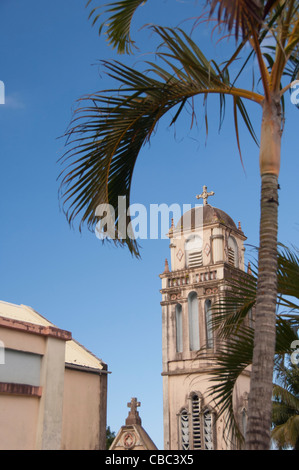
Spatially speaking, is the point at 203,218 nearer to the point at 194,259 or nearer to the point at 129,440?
the point at 194,259

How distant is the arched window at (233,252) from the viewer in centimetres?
4059

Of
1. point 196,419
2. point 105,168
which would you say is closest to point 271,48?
point 105,168

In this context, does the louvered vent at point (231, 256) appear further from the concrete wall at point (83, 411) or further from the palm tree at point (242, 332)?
the palm tree at point (242, 332)

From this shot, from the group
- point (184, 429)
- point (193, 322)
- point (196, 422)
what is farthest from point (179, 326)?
point (184, 429)

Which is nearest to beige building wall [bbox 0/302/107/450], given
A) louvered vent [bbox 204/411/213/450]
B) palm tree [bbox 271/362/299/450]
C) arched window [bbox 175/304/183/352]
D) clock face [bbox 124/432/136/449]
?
palm tree [bbox 271/362/299/450]

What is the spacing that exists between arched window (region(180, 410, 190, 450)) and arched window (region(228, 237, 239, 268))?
10566mm

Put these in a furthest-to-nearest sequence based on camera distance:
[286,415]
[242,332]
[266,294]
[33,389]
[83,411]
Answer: [286,415]
[83,411]
[33,389]
[242,332]
[266,294]

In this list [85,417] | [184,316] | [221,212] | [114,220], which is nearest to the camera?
[114,220]

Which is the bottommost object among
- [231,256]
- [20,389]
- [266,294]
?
[266,294]

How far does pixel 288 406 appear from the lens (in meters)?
23.6

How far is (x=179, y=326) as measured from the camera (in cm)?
3941

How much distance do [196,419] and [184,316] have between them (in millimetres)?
6637

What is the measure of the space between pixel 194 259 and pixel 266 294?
35.9 meters

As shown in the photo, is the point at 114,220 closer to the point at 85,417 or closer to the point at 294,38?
the point at 294,38
